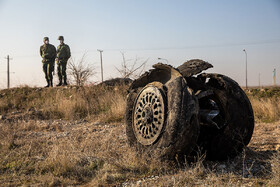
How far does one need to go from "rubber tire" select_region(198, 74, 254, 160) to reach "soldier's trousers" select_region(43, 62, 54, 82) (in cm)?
1263

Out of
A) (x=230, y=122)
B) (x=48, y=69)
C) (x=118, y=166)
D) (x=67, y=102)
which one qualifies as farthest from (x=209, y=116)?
(x=48, y=69)

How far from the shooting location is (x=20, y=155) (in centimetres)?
455

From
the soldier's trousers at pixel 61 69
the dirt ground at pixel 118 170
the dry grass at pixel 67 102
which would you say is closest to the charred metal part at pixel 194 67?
the dirt ground at pixel 118 170

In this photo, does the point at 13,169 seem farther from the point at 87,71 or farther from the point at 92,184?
the point at 87,71

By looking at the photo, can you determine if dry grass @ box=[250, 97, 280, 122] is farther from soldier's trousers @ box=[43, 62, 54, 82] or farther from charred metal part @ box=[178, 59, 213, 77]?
soldier's trousers @ box=[43, 62, 54, 82]

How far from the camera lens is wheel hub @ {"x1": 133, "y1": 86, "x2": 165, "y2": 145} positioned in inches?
148

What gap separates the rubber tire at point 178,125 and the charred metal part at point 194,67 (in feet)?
0.79

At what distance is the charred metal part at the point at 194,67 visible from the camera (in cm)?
387

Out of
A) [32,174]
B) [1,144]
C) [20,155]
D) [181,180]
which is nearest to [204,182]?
[181,180]

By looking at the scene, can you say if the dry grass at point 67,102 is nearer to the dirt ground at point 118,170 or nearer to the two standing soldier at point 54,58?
the two standing soldier at point 54,58

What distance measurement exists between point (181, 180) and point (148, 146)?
0.79 meters

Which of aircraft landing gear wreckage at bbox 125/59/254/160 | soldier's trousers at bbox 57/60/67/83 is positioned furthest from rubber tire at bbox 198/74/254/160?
soldier's trousers at bbox 57/60/67/83

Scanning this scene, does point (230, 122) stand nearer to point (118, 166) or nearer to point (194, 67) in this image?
point (194, 67)

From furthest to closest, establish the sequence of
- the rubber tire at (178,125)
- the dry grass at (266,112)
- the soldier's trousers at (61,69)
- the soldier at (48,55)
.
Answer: the soldier at (48,55), the soldier's trousers at (61,69), the dry grass at (266,112), the rubber tire at (178,125)
